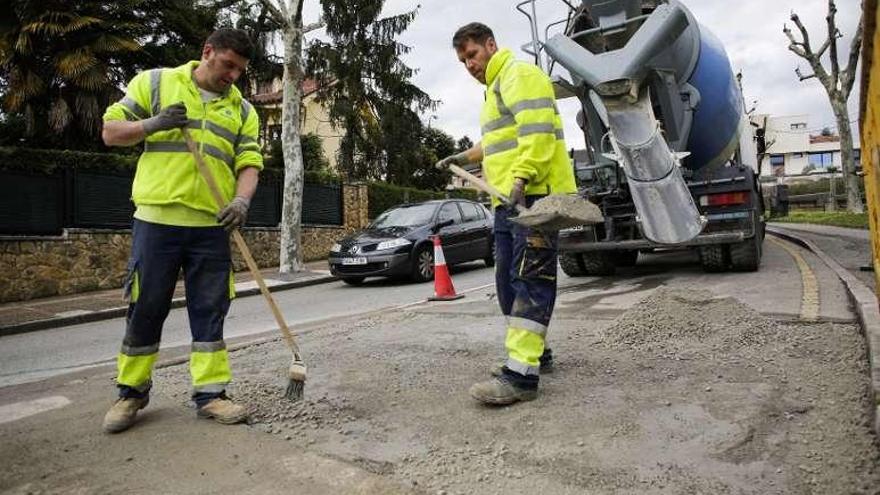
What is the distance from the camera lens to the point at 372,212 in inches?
774

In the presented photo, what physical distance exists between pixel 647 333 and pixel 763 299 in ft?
6.99

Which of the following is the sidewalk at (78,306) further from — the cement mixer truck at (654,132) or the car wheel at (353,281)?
the cement mixer truck at (654,132)

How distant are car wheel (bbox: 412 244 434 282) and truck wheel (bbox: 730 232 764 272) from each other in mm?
5145

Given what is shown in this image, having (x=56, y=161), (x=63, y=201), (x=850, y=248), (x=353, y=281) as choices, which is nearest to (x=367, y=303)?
(x=353, y=281)

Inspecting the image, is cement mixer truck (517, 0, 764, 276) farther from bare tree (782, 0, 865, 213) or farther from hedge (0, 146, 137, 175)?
bare tree (782, 0, 865, 213)

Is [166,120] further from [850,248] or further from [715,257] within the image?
[850,248]

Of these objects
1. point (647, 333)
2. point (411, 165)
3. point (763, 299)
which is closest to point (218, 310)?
point (647, 333)

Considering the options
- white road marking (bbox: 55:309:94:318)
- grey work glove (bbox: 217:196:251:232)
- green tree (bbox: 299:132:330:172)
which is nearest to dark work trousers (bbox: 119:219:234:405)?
grey work glove (bbox: 217:196:251:232)

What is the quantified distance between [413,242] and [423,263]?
1.55 ft

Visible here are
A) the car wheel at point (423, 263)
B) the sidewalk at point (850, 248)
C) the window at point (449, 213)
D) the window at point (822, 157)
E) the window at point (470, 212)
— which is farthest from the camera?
the window at point (822, 157)

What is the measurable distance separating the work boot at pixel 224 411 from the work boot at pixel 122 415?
11.5 inches

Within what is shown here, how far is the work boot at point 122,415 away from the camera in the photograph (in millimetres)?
2992

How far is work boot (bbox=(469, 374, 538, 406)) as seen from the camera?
3.05m

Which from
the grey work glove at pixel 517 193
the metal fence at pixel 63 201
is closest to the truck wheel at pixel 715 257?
the grey work glove at pixel 517 193
